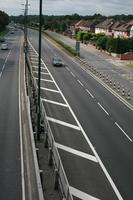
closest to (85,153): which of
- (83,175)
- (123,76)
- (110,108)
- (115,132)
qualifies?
(83,175)

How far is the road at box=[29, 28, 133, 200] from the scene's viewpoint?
20.2 meters

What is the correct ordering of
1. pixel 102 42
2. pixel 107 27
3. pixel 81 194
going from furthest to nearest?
1. pixel 107 27
2. pixel 102 42
3. pixel 81 194

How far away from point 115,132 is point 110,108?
7829 millimetres

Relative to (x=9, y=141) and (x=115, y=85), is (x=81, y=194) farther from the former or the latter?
(x=115, y=85)

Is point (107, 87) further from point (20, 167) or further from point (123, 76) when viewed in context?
point (20, 167)

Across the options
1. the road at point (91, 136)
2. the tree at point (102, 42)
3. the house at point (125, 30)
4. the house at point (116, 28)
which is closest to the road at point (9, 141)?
the road at point (91, 136)

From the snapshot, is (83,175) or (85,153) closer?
(83,175)

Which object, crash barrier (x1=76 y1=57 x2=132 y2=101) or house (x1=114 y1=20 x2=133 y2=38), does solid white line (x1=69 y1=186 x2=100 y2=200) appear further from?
house (x1=114 y1=20 x2=133 y2=38)

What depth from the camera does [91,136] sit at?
28.0 metres

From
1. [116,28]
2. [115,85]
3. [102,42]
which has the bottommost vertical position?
[116,28]

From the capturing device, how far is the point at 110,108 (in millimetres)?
37031

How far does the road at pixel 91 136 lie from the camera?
20234mm

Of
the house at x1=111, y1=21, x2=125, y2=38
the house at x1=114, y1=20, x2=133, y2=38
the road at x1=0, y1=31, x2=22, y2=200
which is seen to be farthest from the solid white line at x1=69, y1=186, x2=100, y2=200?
the house at x1=111, y1=21, x2=125, y2=38

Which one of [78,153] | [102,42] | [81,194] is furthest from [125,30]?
[81,194]
